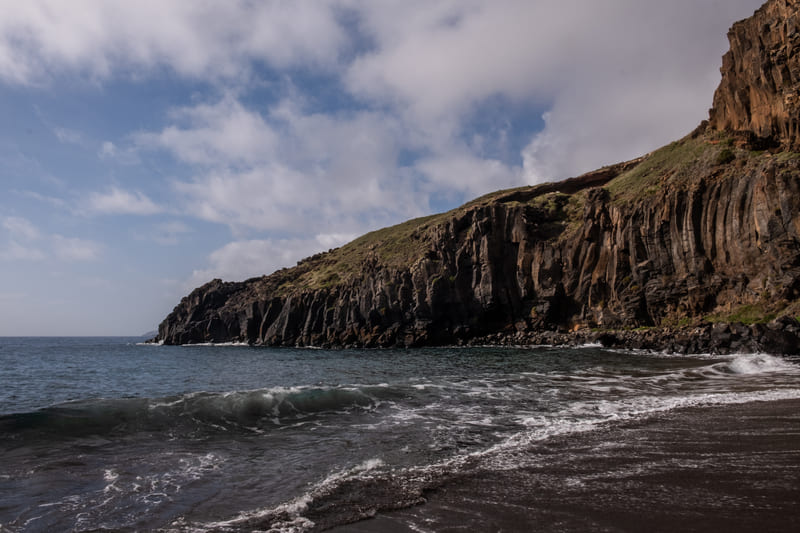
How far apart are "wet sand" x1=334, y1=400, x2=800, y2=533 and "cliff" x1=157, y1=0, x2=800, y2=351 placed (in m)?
29.4

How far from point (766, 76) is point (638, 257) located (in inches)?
937

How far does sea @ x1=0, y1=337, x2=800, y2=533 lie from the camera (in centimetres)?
728

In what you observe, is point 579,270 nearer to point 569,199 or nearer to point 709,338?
point 569,199

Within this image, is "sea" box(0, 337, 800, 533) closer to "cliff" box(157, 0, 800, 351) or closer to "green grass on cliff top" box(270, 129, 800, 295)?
"cliff" box(157, 0, 800, 351)

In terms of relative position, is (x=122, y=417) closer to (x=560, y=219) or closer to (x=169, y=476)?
(x=169, y=476)

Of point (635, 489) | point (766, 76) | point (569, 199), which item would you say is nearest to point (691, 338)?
point (766, 76)

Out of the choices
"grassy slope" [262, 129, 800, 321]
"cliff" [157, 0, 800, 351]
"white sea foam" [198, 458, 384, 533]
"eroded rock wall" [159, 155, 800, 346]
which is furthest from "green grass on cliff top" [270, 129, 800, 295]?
"white sea foam" [198, 458, 384, 533]

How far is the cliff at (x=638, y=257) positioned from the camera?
43.1m

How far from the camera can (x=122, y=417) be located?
1647cm

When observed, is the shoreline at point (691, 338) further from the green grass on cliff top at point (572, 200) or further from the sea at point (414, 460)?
the green grass on cliff top at point (572, 200)

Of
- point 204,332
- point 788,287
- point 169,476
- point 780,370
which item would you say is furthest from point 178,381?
point 204,332

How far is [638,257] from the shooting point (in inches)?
2165

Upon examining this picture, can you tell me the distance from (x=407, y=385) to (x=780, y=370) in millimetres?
21094

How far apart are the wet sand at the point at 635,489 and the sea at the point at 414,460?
0.14 feet
